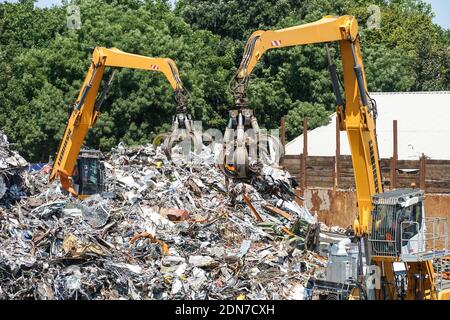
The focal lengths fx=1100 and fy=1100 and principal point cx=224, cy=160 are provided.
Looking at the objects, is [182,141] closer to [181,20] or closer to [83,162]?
[83,162]

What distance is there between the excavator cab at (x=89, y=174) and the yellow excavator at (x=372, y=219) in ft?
29.8

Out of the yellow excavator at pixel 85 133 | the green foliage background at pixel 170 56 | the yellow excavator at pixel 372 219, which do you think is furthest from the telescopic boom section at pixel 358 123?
the green foliage background at pixel 170 56

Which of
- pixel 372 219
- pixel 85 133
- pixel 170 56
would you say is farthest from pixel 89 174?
pixel 170 56

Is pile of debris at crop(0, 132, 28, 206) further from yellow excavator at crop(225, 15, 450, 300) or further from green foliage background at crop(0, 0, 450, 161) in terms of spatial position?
green foliage background at crop(0, 0, 450, 161)

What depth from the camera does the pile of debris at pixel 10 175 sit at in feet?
85.3

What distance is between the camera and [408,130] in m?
35.9

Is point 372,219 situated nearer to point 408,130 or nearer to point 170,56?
point 408,130

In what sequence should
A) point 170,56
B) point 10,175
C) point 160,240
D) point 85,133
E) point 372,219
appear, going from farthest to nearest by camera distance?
point 170,56 → point 85,133 → point 10,175 → point 160,240 → point 372,219

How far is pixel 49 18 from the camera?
161 ft

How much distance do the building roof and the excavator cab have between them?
953 centimetres

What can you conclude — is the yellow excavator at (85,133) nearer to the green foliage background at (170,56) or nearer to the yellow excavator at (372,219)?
the yellow excavator at (372,219)

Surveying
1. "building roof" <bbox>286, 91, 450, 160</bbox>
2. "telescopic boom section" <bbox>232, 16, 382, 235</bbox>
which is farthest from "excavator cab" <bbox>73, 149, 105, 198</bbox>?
"telescopic boom section" <bbox>232, 16, 382, 235</bbox>

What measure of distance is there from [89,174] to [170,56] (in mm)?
16312
